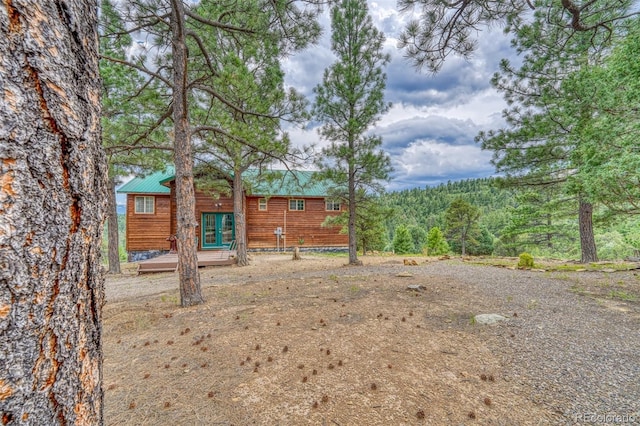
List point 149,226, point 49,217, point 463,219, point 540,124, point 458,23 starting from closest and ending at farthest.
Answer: point 49,217 < point 458,23 < point 540,124 < point 149,226 < point 463,219

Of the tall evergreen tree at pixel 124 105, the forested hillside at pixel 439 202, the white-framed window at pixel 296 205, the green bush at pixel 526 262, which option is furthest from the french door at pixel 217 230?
the forested hillside at pixel 439 202

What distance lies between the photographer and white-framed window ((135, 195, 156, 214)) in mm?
13345

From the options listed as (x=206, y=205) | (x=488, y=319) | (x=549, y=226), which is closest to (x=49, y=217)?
(x=488, y=319)

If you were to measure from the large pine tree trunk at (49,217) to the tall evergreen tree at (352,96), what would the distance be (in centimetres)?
787

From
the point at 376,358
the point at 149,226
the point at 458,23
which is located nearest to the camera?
the point at 376,358

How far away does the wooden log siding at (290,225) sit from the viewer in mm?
15102

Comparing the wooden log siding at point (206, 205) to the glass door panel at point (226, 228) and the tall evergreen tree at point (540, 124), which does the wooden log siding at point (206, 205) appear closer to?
the glass door panel at point (226, 228)

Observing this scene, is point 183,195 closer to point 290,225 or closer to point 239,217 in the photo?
point 239,217

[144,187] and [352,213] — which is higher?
[144,187]

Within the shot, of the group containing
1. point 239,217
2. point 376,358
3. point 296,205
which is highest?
point 296,205

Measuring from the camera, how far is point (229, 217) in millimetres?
14789

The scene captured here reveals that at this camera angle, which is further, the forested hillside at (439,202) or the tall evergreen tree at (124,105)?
the forested hillside at (439,202)

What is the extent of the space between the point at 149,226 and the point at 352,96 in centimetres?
1173

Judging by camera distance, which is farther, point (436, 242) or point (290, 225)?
point (436, 242)
